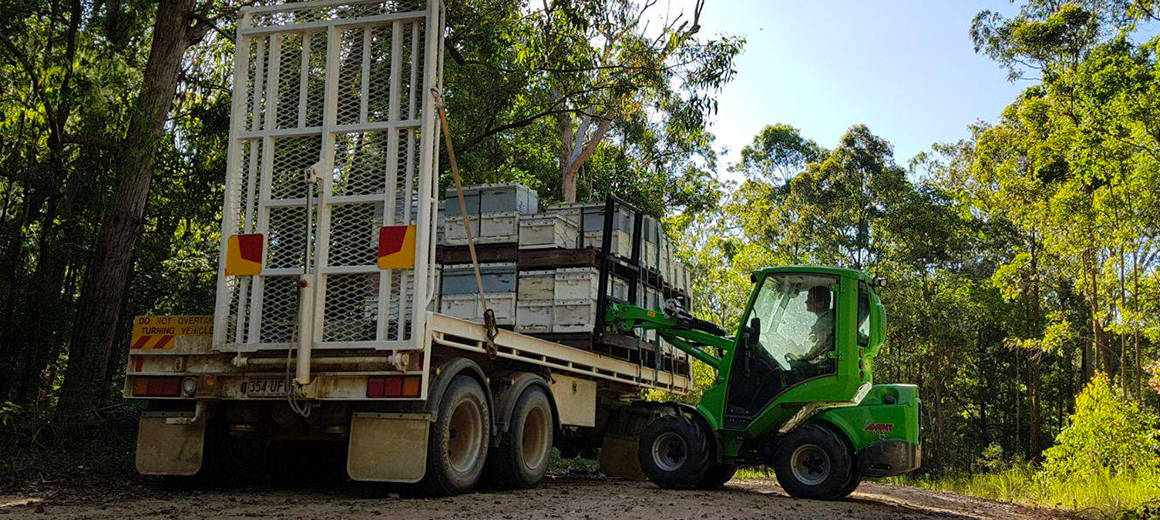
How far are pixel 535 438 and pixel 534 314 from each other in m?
1.49

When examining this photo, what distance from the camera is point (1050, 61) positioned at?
85.5 feet

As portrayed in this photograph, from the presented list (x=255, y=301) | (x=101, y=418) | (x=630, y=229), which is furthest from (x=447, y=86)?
(x=255, y=301)

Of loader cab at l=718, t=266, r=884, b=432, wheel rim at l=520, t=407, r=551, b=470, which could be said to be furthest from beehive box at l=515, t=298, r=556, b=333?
loader cab at l=718, t=266, r=884, b=432

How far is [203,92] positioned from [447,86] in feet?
12.9

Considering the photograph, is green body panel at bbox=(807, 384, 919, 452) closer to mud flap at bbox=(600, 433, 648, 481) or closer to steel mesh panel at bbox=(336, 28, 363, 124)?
mud flap at bbox=(600, 433, 648, 481)

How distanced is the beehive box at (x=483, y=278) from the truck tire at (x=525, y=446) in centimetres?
150

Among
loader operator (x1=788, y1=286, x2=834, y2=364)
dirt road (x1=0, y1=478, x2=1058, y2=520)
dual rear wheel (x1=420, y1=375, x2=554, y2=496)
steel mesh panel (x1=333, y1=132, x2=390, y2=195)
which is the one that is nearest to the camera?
dirt road (x1=0, y1=478, x2=1058, y2=520)

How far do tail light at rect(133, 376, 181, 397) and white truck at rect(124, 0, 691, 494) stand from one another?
0.5 inches

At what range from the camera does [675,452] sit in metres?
10.9

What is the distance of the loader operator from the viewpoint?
10.4 metres

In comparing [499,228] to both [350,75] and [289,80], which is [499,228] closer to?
[350,75]

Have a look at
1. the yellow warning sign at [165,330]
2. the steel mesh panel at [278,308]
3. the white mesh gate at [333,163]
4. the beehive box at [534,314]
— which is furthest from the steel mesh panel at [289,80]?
the beehive box at [534,314]

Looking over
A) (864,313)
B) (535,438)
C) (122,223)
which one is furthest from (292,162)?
(864,313)

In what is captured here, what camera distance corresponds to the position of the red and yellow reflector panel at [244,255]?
27.6 ft
